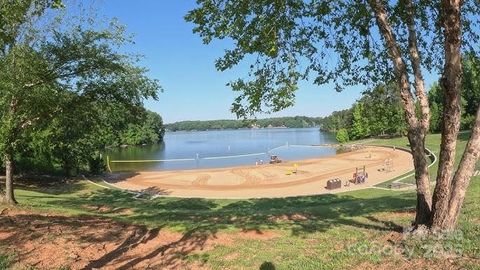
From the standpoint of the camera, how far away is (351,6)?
32.6 feet

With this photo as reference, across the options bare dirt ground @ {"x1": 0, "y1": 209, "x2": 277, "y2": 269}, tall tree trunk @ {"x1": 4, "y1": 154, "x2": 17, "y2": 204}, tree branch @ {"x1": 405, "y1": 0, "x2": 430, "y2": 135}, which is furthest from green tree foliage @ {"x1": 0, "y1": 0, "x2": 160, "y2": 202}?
tree branch @ {"x1": 405, "y1": 0, "x2": 430, "y2": 135}

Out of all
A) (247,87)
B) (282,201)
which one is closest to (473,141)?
(247,87)

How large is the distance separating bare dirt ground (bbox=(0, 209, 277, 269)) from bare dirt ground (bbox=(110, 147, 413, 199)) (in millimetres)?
19397

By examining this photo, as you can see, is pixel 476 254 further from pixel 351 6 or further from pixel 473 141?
pixel 351 6

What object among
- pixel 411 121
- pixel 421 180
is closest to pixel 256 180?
pixel 421 180

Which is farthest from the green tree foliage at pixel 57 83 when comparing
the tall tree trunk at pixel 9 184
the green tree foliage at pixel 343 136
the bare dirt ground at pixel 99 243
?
the green tree foliage at pixel 343 136

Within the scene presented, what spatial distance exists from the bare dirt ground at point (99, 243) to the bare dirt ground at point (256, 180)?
63.6 ft

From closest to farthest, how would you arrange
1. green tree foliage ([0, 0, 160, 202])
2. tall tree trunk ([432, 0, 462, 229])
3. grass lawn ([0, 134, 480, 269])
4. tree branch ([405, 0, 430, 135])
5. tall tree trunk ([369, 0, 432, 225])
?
grass lawn ([0, 134, 480, 269])
tall tree trunk ([432, 0, 462, 229])
tall tree trunk ([369, 0, 432, 225])
tree branch ([405, 0, 430, 135])
green tree foliage ([0, 0, 160, 202])

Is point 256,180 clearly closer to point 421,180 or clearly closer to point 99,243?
point 99,243

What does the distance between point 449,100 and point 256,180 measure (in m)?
34.4

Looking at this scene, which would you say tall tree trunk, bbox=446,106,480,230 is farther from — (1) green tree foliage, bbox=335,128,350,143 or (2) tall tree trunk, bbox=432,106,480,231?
(1) green tree foliage, bbox=335,128,350,143

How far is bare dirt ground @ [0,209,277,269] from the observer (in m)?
8.13

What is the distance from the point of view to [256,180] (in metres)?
41.4

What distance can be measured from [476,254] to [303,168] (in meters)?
44.0
